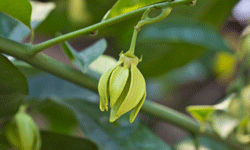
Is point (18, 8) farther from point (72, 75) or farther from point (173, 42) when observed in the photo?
point (173, 42)

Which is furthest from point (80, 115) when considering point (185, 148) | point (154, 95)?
point (154, 95)

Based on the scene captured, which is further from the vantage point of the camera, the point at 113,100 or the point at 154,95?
the point at 154,95

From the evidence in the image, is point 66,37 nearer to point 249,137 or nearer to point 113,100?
point 113,100

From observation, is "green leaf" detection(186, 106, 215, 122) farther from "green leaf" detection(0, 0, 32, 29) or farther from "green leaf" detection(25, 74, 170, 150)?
"green leaf" detection(0, 0, 32, 29)

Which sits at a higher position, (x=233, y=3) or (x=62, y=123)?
(x=233, y=3)

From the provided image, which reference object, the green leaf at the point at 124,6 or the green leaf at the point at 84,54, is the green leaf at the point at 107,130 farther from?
the green leaf at the point at 124,6

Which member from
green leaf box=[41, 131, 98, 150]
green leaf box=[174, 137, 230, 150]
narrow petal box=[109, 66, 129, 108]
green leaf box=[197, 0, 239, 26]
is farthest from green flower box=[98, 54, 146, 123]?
green leaf box=[197, 0, 239, 26]
